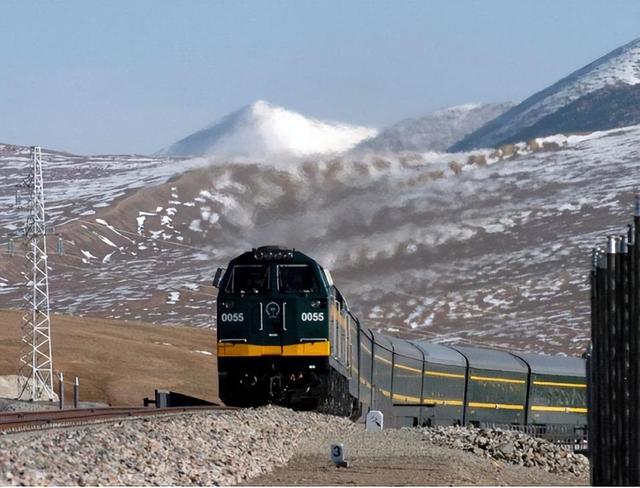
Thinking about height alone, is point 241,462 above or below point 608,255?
below

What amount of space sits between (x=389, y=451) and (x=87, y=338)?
92760 mm

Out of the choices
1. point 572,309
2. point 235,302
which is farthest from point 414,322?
point 235,302

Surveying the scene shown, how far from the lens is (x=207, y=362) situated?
119375mm

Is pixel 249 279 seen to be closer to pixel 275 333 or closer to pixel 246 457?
pixel 275 333

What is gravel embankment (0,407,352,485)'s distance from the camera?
2284 cm

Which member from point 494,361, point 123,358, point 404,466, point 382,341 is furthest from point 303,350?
point 123,358

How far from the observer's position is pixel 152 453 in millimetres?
26266

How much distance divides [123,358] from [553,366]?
2123 inches

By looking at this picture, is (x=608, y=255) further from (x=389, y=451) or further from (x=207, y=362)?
(x=207, y=362)

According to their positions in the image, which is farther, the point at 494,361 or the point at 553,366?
the point at 553,366

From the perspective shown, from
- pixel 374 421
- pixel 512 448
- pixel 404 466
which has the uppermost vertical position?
pixel 404 466

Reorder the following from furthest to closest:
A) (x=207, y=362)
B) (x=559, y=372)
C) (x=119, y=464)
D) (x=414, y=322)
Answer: (x=414, y=322)
(x=207, y=362)
(x=559, y=372)
(x=119, y=464)

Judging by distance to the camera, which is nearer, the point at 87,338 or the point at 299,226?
the point at 87,338

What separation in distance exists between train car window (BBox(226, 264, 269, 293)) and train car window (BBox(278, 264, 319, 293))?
43 centimetres
